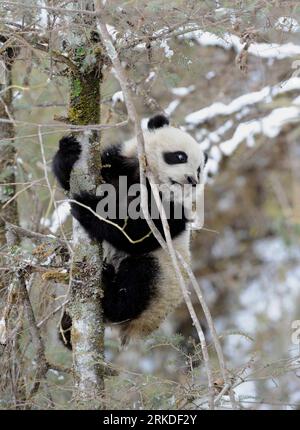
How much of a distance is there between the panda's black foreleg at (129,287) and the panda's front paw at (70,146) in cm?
77

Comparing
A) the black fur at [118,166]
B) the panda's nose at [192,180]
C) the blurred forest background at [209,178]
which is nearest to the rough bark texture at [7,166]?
the blurred forest background at [209,178]

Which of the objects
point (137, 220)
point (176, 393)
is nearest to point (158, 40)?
point (137, 220)

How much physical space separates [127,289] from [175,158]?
2.90ft

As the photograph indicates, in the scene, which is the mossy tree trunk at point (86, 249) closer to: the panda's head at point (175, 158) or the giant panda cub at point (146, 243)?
the giant panda cub at point (146, 243)

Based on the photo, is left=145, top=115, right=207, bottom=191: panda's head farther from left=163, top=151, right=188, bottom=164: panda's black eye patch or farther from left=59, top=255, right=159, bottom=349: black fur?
left=59, top=255, right=159, bottom=349: black fur

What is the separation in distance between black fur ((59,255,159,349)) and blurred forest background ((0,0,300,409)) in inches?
8.7

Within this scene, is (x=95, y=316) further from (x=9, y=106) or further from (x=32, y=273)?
(x=9, y=106)

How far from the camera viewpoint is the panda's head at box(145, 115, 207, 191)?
4.41 m

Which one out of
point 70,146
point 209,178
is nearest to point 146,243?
point 70,146

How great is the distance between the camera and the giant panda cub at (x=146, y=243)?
432 centimetres

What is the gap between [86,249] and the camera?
152 inches

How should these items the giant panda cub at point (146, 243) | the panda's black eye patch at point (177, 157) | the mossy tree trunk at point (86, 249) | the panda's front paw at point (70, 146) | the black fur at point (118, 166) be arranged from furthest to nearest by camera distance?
the black fur at point (118, 166)
the panda's black eye patch at point (177, 157)
the giant panda cub at point (146, 243)
the panda's front paw at point (70, 146)
the mossy tree trunk at point (86, 249)

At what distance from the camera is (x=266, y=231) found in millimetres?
8922

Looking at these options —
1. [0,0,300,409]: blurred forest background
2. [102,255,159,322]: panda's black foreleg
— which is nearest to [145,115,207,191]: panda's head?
[0,0,300,409]: blurred forest background
